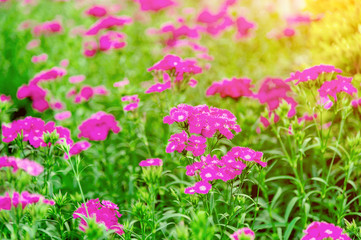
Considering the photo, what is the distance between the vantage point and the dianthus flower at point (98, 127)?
3.54 meters

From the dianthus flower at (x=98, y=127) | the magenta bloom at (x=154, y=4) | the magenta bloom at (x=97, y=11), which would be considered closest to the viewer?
the dianthus flower at (x=98, y=127)

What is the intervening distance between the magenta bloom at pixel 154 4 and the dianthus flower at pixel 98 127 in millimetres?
3446

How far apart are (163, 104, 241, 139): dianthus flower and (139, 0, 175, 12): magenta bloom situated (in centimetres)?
431

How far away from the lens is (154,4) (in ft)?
21.5

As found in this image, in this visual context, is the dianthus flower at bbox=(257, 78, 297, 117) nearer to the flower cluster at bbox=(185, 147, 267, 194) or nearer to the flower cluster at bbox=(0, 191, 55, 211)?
the flower cluster at bbox=(185, 147, 267, 194)

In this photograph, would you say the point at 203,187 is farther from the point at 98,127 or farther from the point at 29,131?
the point at 98,127

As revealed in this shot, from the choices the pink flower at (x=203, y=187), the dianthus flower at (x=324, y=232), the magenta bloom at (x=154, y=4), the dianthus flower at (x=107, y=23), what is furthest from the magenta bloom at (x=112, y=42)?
the dianthus flower at (x=324, y=232)

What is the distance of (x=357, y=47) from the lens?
3.82 metres

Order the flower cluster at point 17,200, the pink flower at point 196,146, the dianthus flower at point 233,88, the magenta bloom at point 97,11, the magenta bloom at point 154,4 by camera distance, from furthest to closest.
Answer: the magenta bloom at point 154,4 → the magenta bloom at point 97,11 → the dianthus flower at point 233,88 → the pink flower at point 196,146 → the flower cluster at point 17,200

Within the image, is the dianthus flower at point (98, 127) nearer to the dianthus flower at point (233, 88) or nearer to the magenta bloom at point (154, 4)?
the dianthus flower at point (233, 88)

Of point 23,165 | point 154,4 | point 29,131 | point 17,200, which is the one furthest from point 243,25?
point 17,200

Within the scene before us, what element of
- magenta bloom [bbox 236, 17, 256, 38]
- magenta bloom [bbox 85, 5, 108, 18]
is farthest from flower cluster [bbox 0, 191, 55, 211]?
magenta bloom [bbox 236, 17, 256, 38]

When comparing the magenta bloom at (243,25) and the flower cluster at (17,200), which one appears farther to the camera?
the magenta bloom at (243,25)

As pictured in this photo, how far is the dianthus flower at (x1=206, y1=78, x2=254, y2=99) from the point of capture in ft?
12.0
